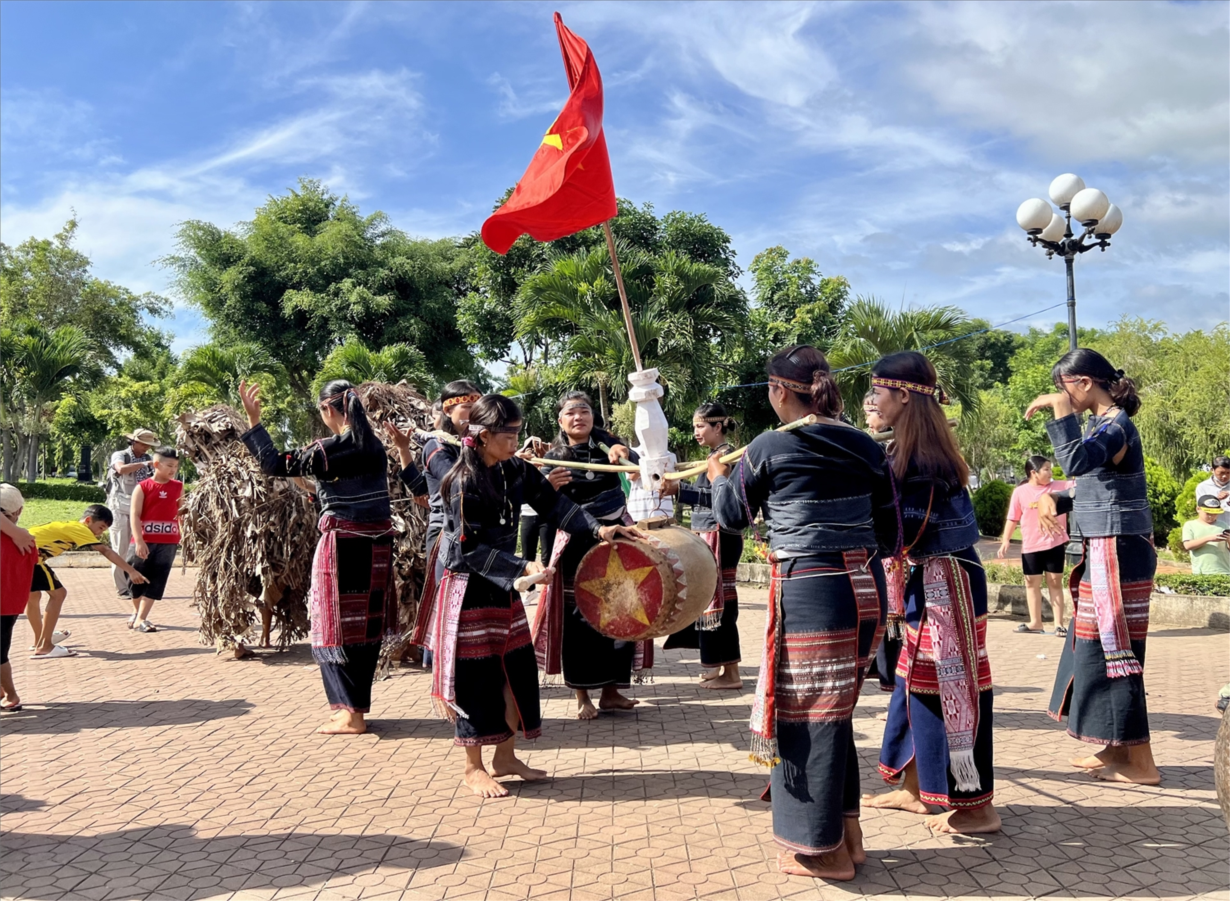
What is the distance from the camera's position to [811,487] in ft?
12.1

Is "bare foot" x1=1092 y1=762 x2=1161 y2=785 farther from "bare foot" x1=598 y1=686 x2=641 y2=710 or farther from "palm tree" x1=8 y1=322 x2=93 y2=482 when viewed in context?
"palm tree" x1=8 y1=322 x2=93 y2=482

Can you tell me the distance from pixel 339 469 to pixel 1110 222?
9.68 m

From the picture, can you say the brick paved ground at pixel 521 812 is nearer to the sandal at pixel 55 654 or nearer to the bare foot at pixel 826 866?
the bare foot at pixel 826 866

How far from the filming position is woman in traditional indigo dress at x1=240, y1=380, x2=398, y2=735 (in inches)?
231

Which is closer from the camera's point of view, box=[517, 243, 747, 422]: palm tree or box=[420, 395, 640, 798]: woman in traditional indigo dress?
box=[420, 395, 640, 798]: woman in traditional indigo dress

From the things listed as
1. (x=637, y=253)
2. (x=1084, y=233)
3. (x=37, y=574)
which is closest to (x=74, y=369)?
(x=637, y=253)

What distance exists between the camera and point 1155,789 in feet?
15.1

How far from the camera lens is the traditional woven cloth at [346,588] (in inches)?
232

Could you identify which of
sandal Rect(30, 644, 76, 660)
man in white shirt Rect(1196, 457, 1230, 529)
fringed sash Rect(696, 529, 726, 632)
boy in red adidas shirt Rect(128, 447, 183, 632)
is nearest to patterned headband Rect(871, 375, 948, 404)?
fringed sash Rect(696, 529, 726, 632)

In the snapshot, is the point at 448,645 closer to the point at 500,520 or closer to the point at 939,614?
the point at 500,520

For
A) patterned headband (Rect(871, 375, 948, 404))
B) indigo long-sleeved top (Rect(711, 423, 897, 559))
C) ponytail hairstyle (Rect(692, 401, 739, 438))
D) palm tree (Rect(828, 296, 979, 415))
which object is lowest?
indigo long-sleeved top (Rect(711, 423, 897, 559))

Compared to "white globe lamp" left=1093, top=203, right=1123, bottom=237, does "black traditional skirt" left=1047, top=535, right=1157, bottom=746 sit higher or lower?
lower

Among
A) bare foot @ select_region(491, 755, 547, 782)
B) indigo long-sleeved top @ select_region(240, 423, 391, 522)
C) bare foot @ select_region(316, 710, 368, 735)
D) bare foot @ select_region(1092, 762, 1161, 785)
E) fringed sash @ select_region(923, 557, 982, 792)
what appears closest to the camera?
fringed sash @ select_region(923, 557, 982, 792)

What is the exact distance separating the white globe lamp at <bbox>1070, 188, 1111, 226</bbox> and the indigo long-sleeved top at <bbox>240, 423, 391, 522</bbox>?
29.1 feet
